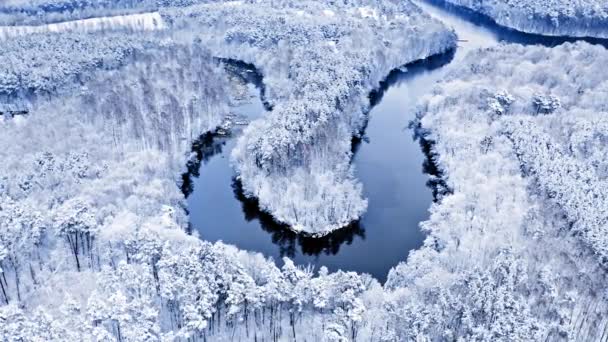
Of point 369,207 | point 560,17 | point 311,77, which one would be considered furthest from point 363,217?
point 560,17

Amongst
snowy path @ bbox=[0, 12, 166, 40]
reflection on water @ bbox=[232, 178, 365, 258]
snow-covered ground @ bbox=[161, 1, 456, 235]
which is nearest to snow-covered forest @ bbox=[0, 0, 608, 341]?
snow-covered ground @ bbox=[161, 1, 456, 235]

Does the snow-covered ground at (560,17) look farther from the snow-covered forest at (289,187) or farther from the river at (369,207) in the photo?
the river at (369,207)

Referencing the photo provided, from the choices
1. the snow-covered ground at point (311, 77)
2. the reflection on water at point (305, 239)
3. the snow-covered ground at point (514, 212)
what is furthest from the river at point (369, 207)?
the snow-covered ground at point (514, 212)

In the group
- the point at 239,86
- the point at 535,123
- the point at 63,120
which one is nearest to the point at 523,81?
the point at 535,123

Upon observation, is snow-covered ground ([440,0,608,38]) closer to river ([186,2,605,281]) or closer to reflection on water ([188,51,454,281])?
river ([186,2,605,281])

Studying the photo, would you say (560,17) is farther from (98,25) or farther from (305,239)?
(98,25)

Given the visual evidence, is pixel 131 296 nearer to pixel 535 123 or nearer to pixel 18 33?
pixel 535 123
